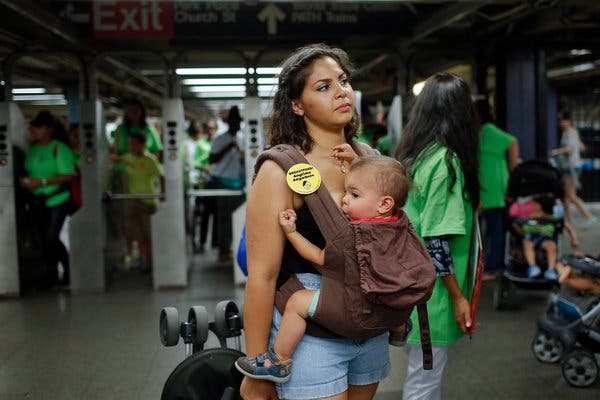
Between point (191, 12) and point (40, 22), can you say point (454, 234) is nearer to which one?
point (40, 22)

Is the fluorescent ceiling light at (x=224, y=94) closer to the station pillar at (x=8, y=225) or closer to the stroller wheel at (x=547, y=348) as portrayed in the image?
the station pillar at (x=8, y=225)

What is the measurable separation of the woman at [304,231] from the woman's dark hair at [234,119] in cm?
608

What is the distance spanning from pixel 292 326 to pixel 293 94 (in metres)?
0.67

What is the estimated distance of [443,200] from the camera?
2750 millimetres

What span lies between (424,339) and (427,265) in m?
0.54

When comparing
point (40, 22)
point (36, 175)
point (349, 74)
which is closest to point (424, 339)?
point (349, 74)

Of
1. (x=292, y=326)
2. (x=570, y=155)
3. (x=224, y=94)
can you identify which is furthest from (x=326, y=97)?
(x=570, y=155)

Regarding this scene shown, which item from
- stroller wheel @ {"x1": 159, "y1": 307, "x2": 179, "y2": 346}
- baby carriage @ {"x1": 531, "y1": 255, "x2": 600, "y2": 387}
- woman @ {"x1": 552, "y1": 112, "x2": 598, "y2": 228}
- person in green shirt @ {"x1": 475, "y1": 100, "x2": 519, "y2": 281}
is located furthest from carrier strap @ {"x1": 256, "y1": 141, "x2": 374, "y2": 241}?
woman @ {"x1": 552, "y1": 112, "x2": 598, "y2": 228}

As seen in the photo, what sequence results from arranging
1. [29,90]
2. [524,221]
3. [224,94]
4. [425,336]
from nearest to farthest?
[425,336]
[524,221]
[224,94]
[29,90]

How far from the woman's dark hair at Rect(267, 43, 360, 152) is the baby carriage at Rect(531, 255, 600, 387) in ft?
9.14

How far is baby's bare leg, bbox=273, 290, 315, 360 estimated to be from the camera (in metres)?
1.98

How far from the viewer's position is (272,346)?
80.2 inches

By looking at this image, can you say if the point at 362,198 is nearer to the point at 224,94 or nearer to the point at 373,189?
the point at 373,189

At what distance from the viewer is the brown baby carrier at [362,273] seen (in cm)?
192
